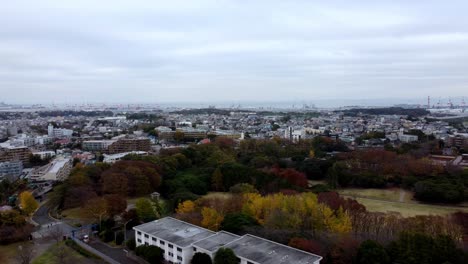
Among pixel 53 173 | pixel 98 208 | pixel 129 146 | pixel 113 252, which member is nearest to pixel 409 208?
pixel 113 252

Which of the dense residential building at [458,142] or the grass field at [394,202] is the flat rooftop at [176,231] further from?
the dense residential building at [458,142]

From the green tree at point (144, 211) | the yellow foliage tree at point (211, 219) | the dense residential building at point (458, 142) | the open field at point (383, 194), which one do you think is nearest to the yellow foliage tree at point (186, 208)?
the green tree at point (144, 211)

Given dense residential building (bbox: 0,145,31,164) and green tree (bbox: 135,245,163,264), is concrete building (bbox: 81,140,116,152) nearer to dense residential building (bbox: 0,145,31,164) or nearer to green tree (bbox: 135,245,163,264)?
dense residential building (bbox: 0,145,31,164)

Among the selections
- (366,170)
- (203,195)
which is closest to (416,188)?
(366,170)

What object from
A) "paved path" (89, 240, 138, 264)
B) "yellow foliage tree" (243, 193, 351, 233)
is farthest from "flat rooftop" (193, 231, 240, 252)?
"paved path" (89, 240, 138, 264)

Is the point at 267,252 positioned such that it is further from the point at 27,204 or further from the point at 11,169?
the point at 11,169

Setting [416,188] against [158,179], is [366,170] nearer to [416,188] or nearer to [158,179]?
[416,188]
